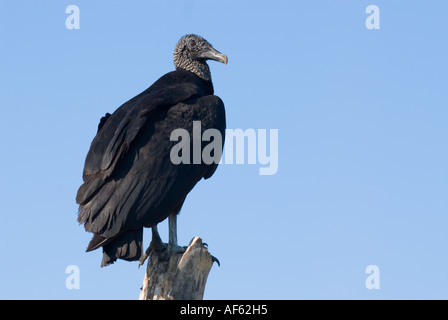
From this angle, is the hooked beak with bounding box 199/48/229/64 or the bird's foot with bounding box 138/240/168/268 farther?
the hooked beak with bounding box 199/48/229/64

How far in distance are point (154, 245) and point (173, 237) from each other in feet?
0.69

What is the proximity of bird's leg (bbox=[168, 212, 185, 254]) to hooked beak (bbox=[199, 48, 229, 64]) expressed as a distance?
1.93 meters

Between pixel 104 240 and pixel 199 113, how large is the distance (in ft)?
5.23

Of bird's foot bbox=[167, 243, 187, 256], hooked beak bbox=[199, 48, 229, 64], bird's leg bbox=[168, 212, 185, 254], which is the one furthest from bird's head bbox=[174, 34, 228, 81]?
bird's foot bbox=[167, 243, 187, 256]

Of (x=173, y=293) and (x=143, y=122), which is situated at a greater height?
(x=143, y=122)

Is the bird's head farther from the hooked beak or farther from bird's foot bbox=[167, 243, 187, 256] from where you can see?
bird's foot bbox=[167, 243, 187, 256]

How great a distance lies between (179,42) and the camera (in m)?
8.77

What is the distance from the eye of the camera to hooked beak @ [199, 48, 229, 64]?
833 cm

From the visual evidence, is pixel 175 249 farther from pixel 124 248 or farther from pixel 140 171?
pixel 140 171

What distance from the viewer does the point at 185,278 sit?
639 centimetres
